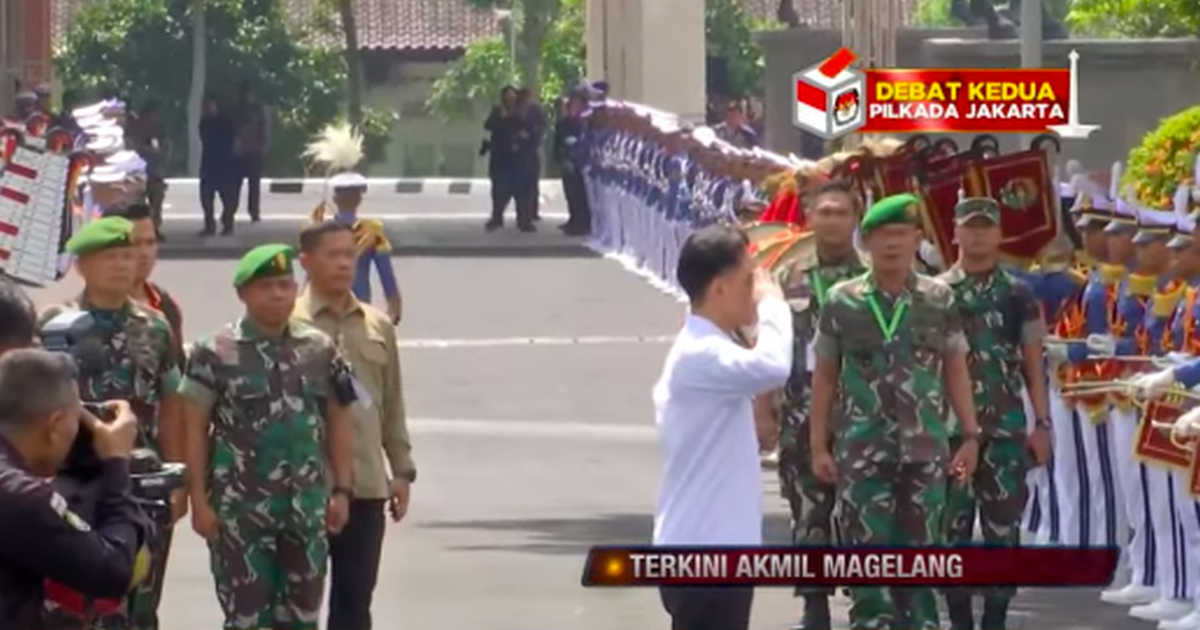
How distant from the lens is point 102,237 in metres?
9.83

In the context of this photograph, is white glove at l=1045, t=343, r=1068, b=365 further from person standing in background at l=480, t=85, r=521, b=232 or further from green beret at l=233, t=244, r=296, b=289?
person standing in background at l=480, t=85, r=521, b=232

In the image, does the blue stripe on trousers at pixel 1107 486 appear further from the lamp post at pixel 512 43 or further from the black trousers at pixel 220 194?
the lamp post at pixel 512 43

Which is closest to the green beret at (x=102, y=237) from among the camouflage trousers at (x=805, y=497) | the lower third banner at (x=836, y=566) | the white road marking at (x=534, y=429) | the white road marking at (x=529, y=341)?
the lower third banner at (x=836, y=566)

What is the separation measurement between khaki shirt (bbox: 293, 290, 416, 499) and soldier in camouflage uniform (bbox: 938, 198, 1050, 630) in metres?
2.02

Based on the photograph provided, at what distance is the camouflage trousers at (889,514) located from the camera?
33.7ft

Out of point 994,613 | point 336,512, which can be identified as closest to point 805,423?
point 994,613

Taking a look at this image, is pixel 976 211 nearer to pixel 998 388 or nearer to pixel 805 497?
pixel 998 388

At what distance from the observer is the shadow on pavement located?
14586 mm

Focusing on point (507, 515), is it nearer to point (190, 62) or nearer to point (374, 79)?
point (190, 62)

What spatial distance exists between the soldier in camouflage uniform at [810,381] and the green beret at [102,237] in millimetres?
2421

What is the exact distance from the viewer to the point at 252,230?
38.5 metres

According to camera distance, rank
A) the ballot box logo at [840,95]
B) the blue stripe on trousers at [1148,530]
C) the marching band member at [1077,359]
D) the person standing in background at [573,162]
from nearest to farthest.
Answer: the blue stripe on trousers at [1148,530] < the marching band member at [1077,359] < the ballot box logo at [840,95] < the person standing in background at [573,162]

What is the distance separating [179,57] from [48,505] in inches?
2257
